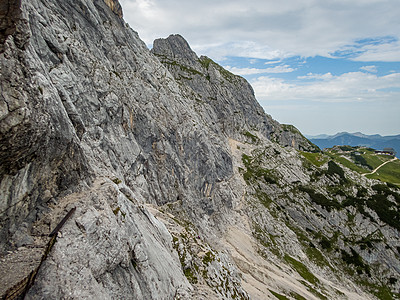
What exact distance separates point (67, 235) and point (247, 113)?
148745 millimetres

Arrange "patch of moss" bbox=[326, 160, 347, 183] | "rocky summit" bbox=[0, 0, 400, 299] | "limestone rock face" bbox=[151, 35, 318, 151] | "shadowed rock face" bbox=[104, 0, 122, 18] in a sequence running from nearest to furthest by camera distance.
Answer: "rocky summit" bbox=[0, 0, 400, 299]
"shadowed rock face" bbox=[104, 0, 122, 18]
"patch of moss" bbox=[326, 160, 347, 183]
"limestone rock face" bbox=[151, 35, 318, 151]

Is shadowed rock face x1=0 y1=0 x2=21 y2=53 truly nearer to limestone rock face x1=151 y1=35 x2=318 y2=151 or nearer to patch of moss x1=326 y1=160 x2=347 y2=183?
limestone rock face x1=151 y1=35 x2=318 y2=151

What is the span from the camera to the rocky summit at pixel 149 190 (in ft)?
48.9

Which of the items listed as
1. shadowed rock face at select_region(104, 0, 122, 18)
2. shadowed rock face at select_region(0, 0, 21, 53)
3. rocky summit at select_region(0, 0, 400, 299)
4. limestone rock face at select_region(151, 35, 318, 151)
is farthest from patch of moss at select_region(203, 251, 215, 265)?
limestone rock face at select_region(151, 35, 318, 151)

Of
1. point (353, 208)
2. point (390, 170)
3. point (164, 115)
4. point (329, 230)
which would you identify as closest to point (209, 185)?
point (164, 115)

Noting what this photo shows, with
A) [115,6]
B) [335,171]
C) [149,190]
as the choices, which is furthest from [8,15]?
[335,171]

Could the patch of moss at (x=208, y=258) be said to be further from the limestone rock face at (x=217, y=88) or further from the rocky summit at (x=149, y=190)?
the limestone rock face at (x=217, y=88)

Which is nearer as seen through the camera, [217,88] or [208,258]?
[208,258]

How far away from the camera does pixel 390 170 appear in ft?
582

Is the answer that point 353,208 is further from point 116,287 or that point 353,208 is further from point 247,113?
point 116,287

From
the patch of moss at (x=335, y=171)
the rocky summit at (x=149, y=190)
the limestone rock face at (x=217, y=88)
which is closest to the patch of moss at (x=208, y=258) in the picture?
the rocky summit at (x=149, y=190)

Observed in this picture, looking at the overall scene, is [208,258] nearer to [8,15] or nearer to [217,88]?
[8,15]

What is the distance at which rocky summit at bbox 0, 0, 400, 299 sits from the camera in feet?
48.9

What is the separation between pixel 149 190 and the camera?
→ 53.7 metres
